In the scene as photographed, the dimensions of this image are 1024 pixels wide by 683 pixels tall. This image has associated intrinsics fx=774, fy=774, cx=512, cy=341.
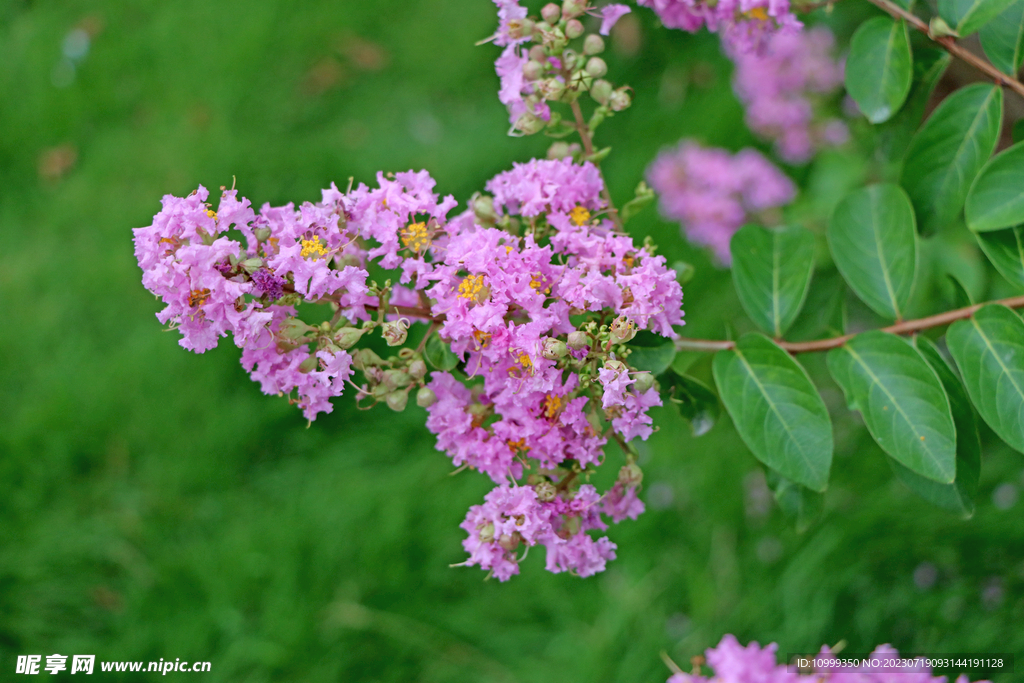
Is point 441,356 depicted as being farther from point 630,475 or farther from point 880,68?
point 880,68

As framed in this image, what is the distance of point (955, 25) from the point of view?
1532 mm

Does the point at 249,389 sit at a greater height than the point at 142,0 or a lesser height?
lesser

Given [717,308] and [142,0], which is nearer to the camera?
[717,308]

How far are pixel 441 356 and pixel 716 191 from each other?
198cm

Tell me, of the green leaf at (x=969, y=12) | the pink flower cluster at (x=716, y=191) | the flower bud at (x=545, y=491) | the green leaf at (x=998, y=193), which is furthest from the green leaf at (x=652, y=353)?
the pink flower cluster at (x=716, y=191)

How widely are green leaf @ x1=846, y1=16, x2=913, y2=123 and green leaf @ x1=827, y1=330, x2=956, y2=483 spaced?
0.48 m

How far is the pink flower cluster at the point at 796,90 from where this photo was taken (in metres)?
2.88

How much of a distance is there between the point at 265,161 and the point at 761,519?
2.60 metres

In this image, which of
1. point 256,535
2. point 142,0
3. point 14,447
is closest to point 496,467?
point 256,535

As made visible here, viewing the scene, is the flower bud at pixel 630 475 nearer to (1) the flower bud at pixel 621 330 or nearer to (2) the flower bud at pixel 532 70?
(1) the flower bud at pixel 621 330

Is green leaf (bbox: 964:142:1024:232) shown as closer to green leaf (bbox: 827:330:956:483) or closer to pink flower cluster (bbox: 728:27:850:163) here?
green leaf (bbox: 827:330:956:483)

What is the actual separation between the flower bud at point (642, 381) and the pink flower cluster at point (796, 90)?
2049mm

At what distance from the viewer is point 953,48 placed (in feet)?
5.18

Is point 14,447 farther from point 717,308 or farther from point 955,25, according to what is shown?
point 955,25
